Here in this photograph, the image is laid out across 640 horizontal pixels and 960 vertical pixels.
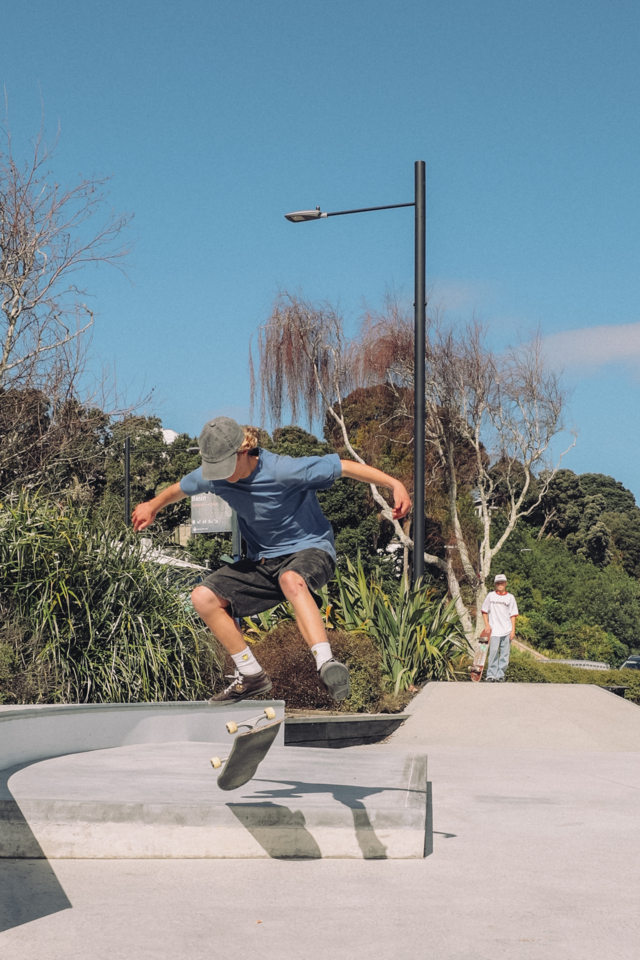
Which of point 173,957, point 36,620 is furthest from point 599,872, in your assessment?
point 36,620

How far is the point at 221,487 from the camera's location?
4.58m

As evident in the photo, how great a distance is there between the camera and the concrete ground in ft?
10.6

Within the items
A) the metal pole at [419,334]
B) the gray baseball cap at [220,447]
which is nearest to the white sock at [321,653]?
the gray baseball cap at [220,447]

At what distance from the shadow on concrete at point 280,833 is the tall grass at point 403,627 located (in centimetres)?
674

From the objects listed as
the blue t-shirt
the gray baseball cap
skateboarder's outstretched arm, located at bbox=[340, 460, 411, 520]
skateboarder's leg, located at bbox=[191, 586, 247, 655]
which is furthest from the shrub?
the gray baseball cap

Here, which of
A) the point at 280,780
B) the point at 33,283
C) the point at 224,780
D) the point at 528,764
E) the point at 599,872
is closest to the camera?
the point at 599,872

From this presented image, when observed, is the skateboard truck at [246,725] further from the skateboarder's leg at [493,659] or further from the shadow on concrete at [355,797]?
the skateboarder's leg at [493,659]

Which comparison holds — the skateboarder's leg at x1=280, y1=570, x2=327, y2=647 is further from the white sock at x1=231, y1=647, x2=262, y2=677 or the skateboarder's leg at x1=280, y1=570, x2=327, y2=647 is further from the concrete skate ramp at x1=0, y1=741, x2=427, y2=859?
the concrete skate ramp at x1=0, y1=741, x2=427, y2=859

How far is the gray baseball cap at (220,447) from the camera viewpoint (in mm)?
4391

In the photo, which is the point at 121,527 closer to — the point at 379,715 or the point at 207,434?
the point at 379,715

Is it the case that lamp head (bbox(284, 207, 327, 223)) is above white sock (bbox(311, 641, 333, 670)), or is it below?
above

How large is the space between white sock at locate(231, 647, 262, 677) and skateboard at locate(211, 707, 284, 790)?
33 cm

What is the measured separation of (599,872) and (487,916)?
894mm

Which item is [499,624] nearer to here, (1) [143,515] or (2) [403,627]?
(2) [403,627]
